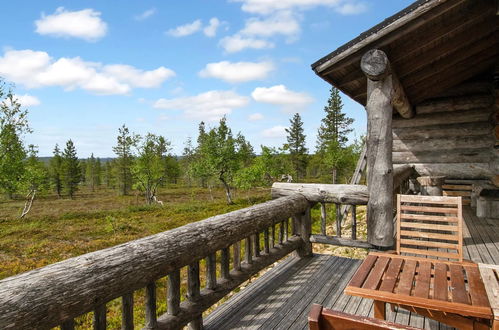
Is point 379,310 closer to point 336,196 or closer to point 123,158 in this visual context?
point 336,196

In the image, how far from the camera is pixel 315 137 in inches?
1849

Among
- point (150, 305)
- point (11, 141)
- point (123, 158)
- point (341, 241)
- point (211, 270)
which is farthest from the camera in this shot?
point (123, 158)

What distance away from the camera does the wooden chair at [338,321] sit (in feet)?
2.82

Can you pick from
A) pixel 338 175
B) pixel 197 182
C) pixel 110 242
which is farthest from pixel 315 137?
pixel 110 242

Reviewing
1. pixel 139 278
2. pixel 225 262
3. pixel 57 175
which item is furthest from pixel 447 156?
pixel 57 175

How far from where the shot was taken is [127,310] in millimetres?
2041

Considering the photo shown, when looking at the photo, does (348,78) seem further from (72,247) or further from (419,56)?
(72,247)

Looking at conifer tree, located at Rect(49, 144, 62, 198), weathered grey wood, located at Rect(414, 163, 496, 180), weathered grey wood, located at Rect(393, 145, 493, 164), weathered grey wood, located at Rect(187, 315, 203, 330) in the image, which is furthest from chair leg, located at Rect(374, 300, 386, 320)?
conifer tree, located at Rect(49, 144, 62, 198)

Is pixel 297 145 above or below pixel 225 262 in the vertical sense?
above

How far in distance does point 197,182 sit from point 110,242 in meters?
45.7

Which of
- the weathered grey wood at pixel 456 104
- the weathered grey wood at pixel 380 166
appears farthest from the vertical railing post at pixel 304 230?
the weathered grey wood at pixel 456 104

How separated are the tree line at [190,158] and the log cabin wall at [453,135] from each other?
18.0 meters

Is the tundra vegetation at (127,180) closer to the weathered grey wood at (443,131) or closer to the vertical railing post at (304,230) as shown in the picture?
the vertical railing post at (304,230)

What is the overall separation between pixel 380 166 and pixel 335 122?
43013mm
